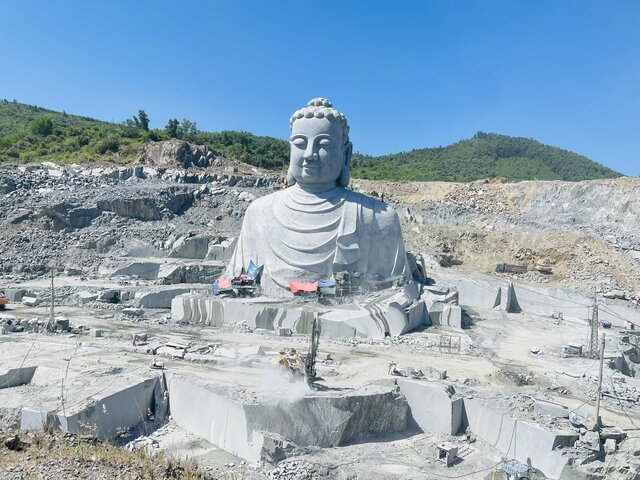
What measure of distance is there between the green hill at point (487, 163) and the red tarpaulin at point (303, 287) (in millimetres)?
33897

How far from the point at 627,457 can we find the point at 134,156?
1233 inches

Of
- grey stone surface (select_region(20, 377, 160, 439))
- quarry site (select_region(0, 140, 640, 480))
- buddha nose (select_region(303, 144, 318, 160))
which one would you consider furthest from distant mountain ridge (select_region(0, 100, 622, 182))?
grey stone surface (select_region(20, 377, 160, 439))

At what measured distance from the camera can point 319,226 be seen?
15273 mm

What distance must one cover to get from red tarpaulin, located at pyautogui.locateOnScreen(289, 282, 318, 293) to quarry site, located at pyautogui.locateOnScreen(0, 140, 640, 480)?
0.45 meters

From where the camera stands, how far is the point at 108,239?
70.6 ft

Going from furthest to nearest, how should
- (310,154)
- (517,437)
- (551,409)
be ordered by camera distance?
(310,154) → (551,409) → (517,437)

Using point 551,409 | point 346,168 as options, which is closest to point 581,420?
point 551,409

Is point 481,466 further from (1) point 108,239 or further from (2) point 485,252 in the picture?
(2) point 485,252

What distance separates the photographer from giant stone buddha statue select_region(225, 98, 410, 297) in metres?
14.9

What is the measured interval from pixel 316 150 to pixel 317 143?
196mm

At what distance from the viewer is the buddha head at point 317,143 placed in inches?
588

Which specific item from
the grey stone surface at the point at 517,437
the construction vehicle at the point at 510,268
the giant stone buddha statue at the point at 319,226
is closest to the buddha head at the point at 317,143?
the giant stone buddha statue at the point at 319,226

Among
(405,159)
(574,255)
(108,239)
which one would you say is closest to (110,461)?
(108,239)

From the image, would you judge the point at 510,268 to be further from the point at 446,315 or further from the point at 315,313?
the point at 315,313
